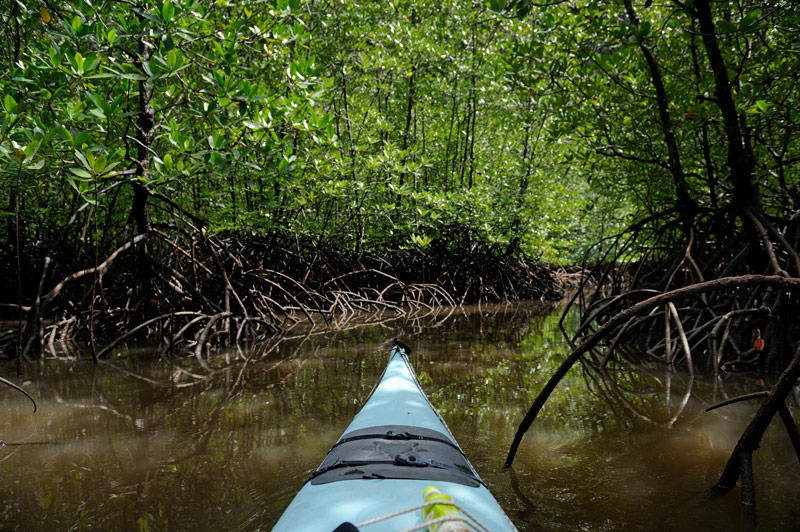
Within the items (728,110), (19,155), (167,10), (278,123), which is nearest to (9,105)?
(19,155)

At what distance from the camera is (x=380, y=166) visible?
8.43 meters

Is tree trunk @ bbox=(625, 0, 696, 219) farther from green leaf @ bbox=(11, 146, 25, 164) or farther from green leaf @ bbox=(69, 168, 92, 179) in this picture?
green leaf @ bbox=(11, 146, 25, 164)

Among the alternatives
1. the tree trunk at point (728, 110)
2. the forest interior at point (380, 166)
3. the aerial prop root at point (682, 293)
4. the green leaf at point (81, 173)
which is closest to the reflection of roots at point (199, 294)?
the forest interior at point (380, 166)

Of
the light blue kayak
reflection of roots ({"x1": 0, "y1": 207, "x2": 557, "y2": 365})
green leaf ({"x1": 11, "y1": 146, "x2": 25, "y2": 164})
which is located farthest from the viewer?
reflection of roots ({"x1": 0, "y1": 207, "x2": 557, "y2": 365})

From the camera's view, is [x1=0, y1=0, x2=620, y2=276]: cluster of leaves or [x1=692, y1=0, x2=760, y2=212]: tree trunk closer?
[x1=0, y1=0, x2=620, y2=276]: cluster of leaves

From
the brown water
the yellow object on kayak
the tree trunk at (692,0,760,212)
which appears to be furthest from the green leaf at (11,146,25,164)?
the tree trunk at (692,0,760,212)

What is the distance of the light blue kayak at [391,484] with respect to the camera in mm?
1048

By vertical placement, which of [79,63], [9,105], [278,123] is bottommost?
[9,105]

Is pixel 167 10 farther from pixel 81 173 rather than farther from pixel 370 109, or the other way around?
pixel 370 109

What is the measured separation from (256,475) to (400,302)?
7.13m

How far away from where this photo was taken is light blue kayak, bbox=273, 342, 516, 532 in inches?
41.3

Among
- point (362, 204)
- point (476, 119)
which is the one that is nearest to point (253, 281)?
point (362, 204)

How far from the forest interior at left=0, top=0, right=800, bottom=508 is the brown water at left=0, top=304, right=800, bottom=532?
24 cm

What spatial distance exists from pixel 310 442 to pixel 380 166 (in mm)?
6509
